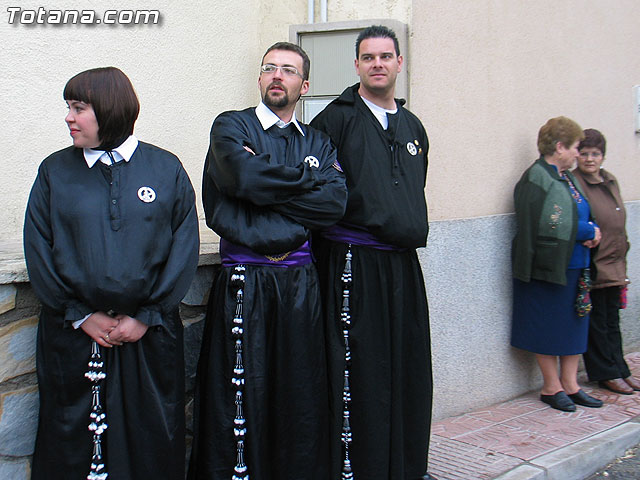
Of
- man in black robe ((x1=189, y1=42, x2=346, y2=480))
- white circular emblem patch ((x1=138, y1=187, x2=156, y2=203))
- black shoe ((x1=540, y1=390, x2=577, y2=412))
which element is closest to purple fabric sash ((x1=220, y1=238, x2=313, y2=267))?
man in black robe ((x1=189, y1=42, x2=346, y2=480))

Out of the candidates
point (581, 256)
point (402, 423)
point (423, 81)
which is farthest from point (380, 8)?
point (402, 423)

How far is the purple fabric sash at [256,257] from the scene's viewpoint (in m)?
3.03

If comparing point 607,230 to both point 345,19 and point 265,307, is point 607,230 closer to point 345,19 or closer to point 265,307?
point 345,19

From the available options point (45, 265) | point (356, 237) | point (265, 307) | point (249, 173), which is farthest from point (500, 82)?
point (45, 265)

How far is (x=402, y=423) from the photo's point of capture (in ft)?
11.2

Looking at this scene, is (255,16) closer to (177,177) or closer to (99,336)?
(177,177)

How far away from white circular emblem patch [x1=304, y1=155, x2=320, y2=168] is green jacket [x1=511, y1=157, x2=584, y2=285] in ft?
6.98

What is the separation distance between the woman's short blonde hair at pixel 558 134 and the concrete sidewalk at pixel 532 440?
1.79 metres

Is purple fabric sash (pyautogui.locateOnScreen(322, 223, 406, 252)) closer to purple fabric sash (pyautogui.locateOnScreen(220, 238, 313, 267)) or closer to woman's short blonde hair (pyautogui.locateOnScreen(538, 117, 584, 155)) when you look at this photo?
purple fabric sash (pyautogui.locateOnScreen(220, 238, 313, 267))

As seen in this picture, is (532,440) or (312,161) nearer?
(312,161)

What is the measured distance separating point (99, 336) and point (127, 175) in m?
0.61

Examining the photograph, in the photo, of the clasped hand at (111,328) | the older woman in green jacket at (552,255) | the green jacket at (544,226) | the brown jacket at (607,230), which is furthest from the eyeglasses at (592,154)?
the clasped hand at (111,328)

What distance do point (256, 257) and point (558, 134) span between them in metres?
2.72

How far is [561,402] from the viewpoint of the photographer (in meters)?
4.84
